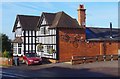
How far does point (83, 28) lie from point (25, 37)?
9.51 m

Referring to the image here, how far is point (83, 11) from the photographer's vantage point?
1577 inches

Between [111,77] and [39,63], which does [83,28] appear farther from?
[111,77]

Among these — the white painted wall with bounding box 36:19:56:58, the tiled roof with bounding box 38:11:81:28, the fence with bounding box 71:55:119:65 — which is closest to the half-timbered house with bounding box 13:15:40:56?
the white painted wall with bounding box 36:19:56:58

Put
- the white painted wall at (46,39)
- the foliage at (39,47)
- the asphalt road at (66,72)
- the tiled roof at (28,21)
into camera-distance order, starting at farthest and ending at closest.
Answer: the tiled roof at (28,21) → the foliage at (39,47) → the white painted wall at (46,39) → the asphalt road at (66,72)

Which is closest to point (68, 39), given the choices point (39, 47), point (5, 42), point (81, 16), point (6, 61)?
point (81, 16)

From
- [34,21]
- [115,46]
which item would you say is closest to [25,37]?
[34,21]

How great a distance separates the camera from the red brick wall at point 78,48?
123 ft

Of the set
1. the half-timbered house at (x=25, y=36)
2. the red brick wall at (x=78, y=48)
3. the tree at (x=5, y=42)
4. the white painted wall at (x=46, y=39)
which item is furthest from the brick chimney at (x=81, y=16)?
the tree at (x=5, y=42)

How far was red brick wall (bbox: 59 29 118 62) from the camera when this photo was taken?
123 ft

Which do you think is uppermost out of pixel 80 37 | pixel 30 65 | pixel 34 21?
pixel 34 21

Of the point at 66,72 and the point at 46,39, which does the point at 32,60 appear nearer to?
the point at 46,39

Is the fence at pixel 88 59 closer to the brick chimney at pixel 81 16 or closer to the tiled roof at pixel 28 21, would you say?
the brick chimney at pixel 81 16

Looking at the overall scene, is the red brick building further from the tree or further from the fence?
the tree

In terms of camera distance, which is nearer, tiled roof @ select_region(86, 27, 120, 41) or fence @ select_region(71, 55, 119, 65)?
fence @ select_region(71, 55, 119, 65)
